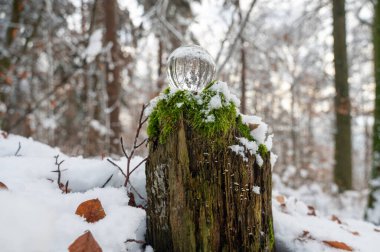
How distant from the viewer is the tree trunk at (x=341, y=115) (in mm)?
7848

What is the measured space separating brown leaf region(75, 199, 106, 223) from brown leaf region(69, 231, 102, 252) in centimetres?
14

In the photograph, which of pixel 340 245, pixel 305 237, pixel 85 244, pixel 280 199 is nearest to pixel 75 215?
pixel 85 244

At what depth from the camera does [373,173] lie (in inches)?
179

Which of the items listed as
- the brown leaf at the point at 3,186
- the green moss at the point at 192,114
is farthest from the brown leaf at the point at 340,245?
the brown leaf at the point at 3,186

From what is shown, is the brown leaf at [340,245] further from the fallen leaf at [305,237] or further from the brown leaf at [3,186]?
the brown leaf at [3,186]

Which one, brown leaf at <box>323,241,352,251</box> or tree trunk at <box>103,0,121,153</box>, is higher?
tree trunk at <box>103,0,121,153</box>

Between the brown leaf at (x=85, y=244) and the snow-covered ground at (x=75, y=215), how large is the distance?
0.16 ft

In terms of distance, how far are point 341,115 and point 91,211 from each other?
7.82m

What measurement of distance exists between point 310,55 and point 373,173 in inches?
343

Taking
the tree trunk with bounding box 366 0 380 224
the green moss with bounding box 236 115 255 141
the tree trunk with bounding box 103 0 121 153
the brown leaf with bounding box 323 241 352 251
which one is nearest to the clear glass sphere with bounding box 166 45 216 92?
the green moss with bounding box 236 115 255 141

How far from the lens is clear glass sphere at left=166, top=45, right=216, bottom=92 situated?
146cm

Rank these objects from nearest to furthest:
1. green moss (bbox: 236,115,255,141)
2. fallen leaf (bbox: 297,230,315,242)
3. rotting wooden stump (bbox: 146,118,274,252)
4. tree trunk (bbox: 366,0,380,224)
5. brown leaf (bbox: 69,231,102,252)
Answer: brown leaf (bbox: 69,231,102,252) → rotting wooden stump (bbox: 146,118,274,252) → green moss (bbox: 236,115,255,141) → fallen leaf (bbox: 297,230,315,242) → tree trunk (bbox: 366,0,380,224)

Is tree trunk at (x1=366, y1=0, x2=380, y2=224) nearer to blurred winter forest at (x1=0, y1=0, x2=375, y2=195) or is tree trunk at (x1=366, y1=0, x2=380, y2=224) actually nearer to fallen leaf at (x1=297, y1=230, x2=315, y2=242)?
blurred winter forest at (x1=0, y1=0, x2=375, y2=195)

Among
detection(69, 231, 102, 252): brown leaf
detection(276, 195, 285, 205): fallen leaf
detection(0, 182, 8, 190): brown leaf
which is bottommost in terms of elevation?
detection(69, 231, 102, 252): brown leaf
